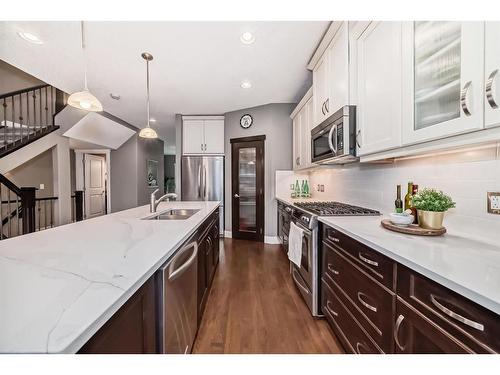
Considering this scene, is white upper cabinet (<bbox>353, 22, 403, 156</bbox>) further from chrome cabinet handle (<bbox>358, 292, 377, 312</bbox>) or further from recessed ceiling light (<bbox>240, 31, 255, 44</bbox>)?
recessed ceiling light (<bbox>240, 31, 255, 44</bbox>)

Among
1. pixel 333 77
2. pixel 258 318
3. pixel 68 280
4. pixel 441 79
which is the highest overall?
pixel 333 77

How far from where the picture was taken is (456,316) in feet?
2.18

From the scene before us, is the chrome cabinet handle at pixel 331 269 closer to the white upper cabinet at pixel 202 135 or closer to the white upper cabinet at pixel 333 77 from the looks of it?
the white upper cabinet at pixel 333 77

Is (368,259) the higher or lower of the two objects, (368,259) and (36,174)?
the lower

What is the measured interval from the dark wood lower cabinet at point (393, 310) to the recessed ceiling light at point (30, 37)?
344 centimetres

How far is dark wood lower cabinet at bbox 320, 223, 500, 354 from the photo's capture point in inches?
25.0

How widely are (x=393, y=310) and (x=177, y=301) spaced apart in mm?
1004

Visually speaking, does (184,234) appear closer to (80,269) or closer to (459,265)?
(80,269)

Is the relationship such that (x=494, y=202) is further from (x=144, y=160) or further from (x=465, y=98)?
(x=144, y=160)

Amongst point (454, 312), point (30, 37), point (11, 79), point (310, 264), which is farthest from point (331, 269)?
point (11, 79)

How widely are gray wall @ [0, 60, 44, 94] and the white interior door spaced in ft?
6.96

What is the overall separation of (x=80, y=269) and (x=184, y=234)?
555 millimetres

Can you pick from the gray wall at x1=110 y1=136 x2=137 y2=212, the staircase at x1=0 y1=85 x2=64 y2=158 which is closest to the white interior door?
the gray wall at x1=110 y1=136 x2=137 y2=212
